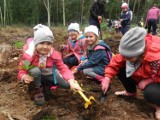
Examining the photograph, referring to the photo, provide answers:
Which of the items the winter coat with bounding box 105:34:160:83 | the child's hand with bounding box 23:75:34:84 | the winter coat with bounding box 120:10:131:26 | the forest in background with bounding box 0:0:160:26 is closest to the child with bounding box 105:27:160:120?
the winter coat with bounding box 105:34:160:83

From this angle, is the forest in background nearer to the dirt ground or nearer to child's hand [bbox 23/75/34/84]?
the dirt ground

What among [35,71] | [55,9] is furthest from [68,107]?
[55,9]

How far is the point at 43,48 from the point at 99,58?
1263 mm

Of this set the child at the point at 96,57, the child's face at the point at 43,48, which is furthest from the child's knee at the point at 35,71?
the child at the point at 96,57

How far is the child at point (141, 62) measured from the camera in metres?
2.73

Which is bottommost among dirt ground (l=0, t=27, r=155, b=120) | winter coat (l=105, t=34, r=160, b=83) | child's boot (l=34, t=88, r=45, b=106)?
dirt ground (l=0, t=27, r=155, b=120)

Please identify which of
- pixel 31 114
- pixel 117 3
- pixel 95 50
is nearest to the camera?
pixel 31 114

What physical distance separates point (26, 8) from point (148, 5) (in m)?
16.6

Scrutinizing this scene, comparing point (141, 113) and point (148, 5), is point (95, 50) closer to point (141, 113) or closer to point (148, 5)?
point (141, 113)

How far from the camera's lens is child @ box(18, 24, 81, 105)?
308 centimetres

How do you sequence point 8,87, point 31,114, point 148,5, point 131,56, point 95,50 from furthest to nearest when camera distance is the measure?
point 148,5
point 95,50
point 8,87
point 31,114
point 131,56

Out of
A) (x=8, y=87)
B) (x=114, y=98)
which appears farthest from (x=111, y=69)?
(x=8, y=87)

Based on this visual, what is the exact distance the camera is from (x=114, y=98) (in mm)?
3496

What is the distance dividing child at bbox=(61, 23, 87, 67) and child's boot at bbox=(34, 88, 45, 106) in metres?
1.69
